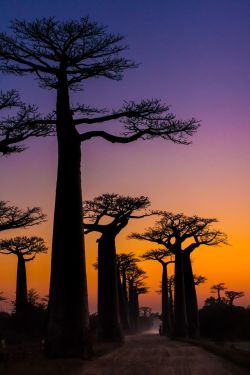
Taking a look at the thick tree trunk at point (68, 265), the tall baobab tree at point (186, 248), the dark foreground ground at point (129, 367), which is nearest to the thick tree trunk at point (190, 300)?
the tall baobab tree at point (186, 248)

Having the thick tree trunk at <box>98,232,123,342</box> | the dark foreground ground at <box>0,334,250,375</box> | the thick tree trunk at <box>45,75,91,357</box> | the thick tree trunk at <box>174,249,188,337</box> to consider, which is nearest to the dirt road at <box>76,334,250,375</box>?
the dark foreground ground at <box>0,334,250,375</box>

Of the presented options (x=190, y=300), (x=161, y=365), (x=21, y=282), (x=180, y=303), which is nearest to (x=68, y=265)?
(x=161, y=365)

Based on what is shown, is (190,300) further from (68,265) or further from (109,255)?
(68,265)

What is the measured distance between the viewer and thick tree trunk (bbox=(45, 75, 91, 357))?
13.9 meters

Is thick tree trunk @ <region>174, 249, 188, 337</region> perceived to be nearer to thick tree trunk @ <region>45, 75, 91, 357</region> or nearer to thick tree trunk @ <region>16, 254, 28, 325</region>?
thick tree trunk @ <region>16, 254, 28, 325</region>

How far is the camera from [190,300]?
36.7 meters

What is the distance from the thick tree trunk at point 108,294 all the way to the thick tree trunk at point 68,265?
37.8 ft

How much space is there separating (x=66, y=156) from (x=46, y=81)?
3.11 m

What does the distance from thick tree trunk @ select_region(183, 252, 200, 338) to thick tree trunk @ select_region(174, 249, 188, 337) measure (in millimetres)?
2030

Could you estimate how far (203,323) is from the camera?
43875mm

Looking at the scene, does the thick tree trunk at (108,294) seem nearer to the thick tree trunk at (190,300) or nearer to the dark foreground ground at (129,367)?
the thick tree trunk at (190,300)

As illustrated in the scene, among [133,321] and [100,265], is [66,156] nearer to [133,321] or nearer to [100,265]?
[100,265]

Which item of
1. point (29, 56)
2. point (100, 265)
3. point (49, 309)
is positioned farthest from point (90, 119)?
point (100, 265)

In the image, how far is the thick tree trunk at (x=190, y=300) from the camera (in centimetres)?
3550
